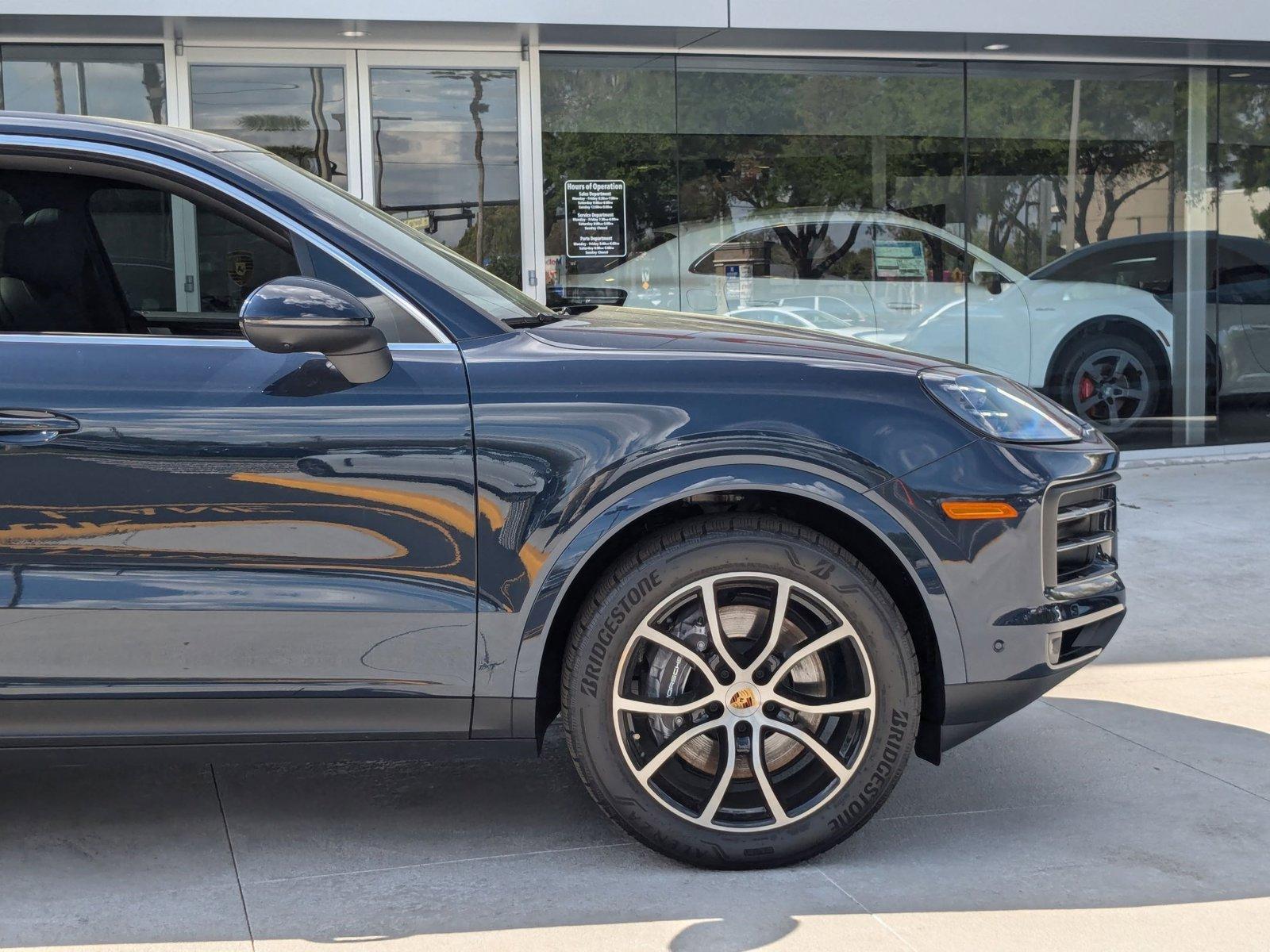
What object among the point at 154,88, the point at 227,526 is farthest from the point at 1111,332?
the point at 227,526

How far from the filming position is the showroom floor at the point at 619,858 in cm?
305

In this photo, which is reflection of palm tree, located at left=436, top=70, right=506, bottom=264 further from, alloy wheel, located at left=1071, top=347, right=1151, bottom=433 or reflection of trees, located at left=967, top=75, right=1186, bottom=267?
alloy wheel, located at left=1071, top=347, right=1151, bottom=433

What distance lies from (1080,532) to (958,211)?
749 cm

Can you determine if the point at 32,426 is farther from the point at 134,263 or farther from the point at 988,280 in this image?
the point at 988,280

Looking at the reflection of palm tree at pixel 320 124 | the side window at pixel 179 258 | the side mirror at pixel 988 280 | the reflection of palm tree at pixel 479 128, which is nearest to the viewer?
the side window at pixel 179 258

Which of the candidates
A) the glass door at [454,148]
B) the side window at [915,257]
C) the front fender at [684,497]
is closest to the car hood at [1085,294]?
the side window at [915,257]

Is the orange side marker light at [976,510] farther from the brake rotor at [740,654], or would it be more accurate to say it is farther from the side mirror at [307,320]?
the side mirror at [307,320]

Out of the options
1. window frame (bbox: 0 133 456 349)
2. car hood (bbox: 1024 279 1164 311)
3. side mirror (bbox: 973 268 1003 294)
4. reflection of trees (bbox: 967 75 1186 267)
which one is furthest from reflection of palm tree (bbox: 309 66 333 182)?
window frame (bbox: 0 133 456 349)

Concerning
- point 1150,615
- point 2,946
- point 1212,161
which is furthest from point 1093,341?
point 2,946

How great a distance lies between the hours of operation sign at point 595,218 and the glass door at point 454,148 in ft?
1.00

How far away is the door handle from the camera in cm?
303

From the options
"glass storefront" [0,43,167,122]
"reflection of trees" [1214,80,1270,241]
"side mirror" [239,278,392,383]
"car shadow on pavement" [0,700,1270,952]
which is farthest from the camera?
"reflection of trees" [1214,80,1270,241]

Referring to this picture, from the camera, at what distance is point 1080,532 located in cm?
349

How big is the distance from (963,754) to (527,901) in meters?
1.60
